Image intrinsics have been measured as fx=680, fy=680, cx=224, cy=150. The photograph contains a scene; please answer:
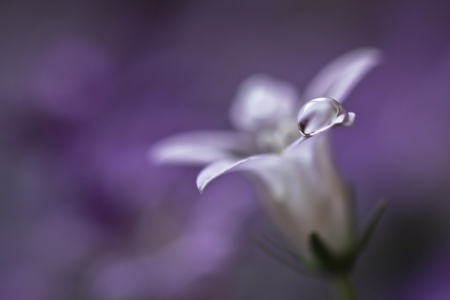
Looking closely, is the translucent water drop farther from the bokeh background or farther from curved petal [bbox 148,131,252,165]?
the bokeh background

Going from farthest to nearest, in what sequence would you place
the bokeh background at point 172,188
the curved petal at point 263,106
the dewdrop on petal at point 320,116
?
the bokeh background at point 172,188 → the curved petal at point 263,106 → the dewdrop on petal at point 320,116

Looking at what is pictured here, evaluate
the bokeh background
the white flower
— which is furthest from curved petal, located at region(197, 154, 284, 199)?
the bokeh background

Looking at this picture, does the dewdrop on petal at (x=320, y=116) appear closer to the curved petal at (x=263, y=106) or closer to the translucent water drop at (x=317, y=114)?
the translucent water drop at (x=317, y=114)

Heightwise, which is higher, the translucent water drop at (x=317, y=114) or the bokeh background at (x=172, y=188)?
the bokeh background at (x=172, y=188)

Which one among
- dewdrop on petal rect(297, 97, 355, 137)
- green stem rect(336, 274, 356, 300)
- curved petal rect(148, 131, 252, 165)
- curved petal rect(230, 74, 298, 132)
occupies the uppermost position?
curved petal rect(230, 74, 298, 132)

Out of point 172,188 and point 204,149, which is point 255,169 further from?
point 172,188

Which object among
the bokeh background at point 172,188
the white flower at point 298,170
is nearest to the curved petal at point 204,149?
the white flower at point 298,170
